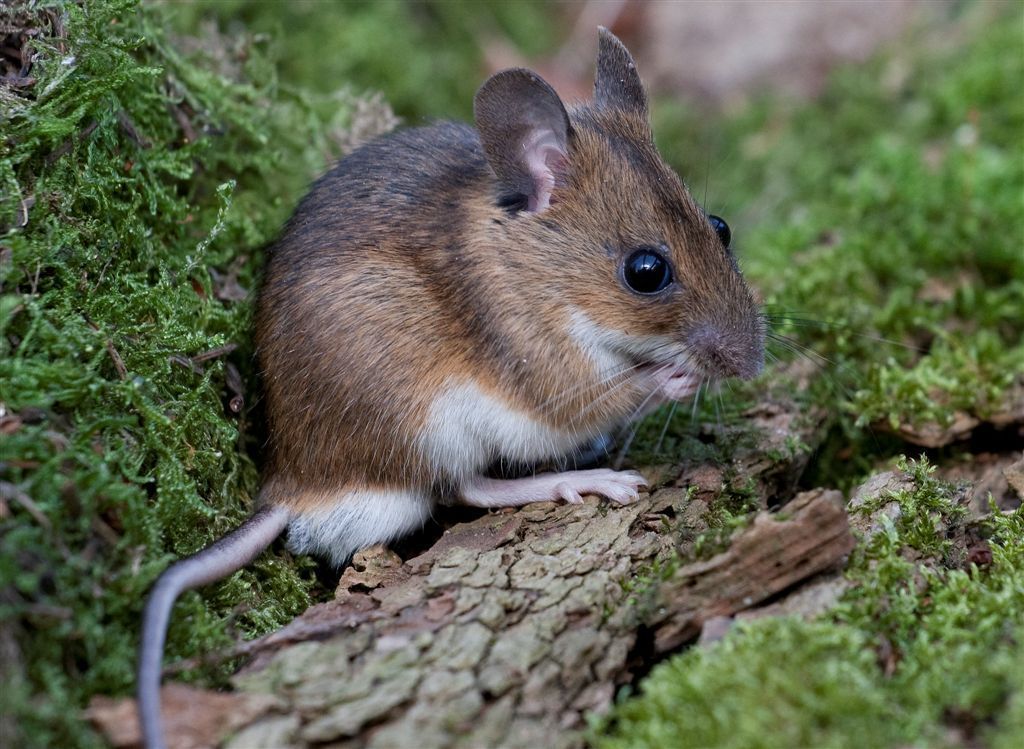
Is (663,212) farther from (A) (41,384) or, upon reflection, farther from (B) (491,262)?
(A) (41,384)

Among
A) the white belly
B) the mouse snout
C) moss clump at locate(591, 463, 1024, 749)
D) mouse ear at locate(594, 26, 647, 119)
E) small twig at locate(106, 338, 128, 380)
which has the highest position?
mouse ear at locate(594, 26, 647, 119)

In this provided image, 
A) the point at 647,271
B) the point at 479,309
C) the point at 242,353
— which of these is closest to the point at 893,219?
the point at 647,271

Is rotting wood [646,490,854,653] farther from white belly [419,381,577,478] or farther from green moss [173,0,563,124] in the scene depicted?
green moss [173,0,563,124]

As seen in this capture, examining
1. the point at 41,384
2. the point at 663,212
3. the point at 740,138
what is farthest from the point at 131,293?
the point at 740,138

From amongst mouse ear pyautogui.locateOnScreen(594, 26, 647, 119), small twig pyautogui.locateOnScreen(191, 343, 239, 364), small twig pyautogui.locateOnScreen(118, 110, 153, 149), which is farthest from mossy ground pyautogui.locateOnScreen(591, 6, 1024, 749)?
small twig pyautogui.locateOnScreen(118, 110, 153, 149)

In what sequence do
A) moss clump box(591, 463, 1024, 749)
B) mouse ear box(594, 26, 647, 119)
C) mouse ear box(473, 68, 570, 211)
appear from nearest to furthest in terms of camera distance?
moss clump box(591, 463, 1024, 749) → mouse ear box(473, 68, 570, 211) → mouse ear box(594, 26, 647, 119)

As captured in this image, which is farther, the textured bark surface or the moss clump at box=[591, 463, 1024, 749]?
the textured bark surface

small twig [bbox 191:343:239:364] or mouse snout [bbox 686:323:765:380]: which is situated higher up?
small twig [bbox 191:343:239:364]

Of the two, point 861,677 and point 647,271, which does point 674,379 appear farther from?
point 861,677
